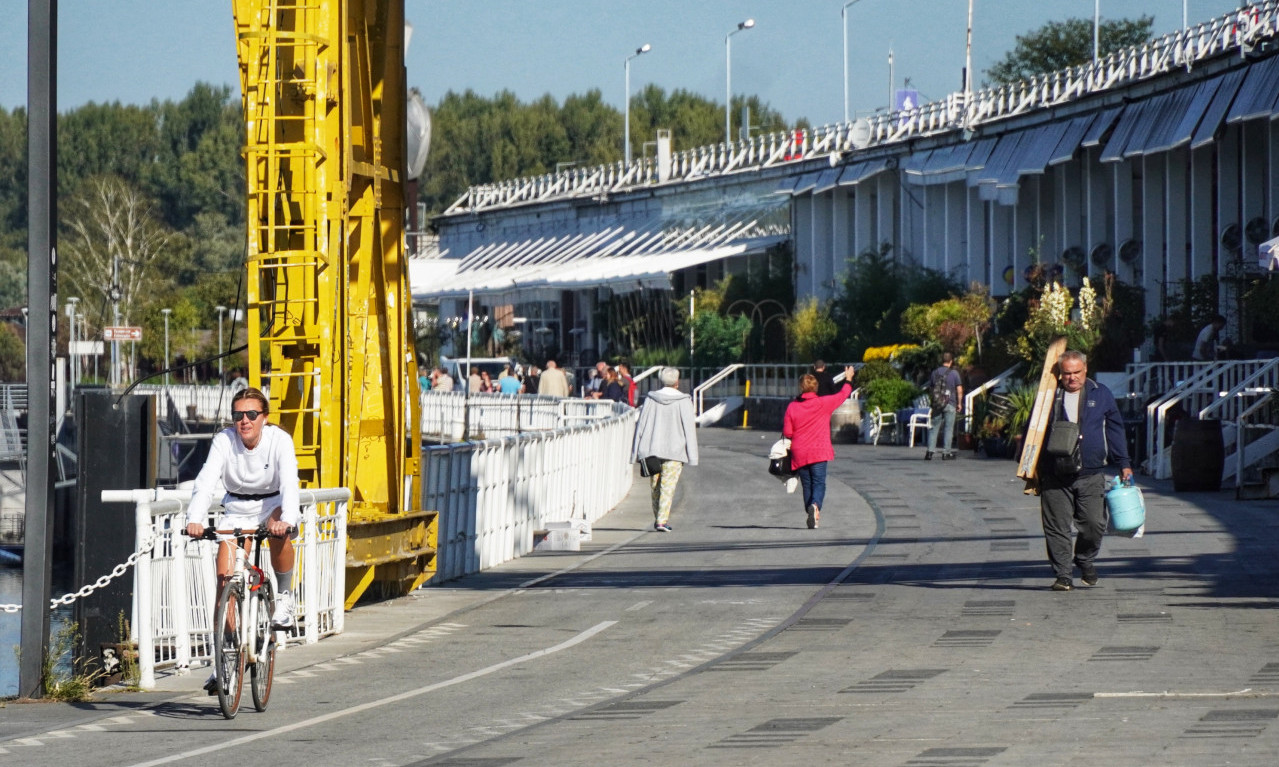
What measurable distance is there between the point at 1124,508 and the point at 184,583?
680 centimetres

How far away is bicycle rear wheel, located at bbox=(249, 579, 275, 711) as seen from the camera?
9.73m

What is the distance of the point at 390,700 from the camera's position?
1012 centimetres

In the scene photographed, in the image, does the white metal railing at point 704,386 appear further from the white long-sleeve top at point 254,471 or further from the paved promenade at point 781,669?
the white long-sleeve top at point 254,471

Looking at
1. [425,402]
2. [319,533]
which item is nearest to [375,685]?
[319,533]

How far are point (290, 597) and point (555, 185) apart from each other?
70.5 metres

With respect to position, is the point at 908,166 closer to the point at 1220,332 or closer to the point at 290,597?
the point at 1220,332

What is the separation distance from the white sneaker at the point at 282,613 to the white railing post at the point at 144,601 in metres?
1.03

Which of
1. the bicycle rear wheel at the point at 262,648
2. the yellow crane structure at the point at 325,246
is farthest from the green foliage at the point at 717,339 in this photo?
the bicycle rear wheel at the point at 262,648

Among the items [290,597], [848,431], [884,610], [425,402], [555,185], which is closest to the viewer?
[290,597]

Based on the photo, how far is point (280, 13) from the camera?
14.4m

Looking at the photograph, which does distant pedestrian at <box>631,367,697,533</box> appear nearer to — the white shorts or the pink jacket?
the pink jacket

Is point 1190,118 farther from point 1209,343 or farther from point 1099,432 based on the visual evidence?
point 1099,432

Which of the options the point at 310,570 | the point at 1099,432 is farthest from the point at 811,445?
the point at 310,570

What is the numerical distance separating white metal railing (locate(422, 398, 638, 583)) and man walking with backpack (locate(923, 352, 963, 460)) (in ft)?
27.5
